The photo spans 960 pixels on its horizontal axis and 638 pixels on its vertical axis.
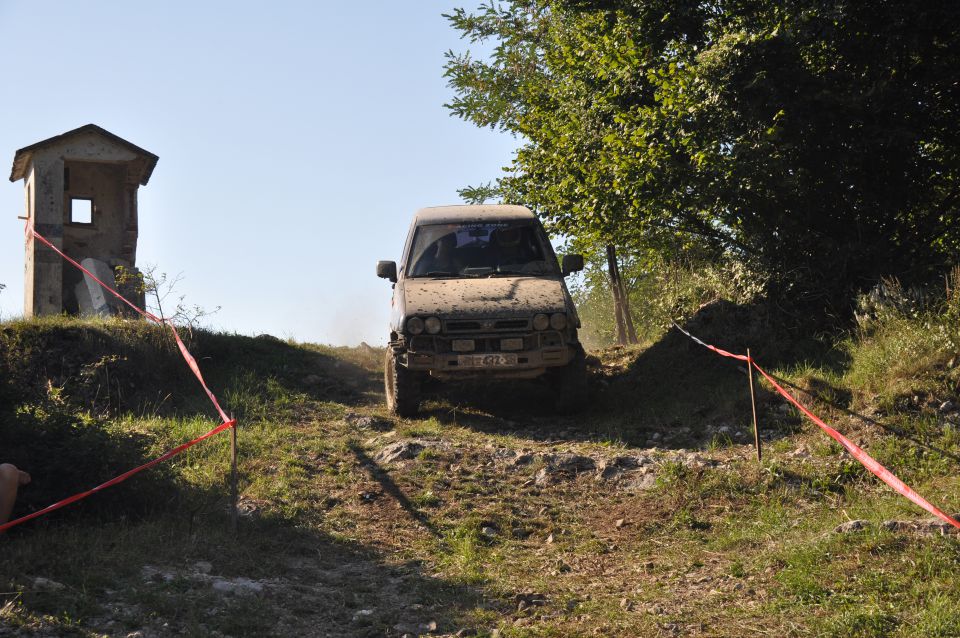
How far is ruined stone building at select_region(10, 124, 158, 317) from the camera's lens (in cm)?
1506

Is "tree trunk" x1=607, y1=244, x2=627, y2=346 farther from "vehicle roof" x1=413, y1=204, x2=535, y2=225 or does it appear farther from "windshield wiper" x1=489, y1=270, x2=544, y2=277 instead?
"windshield wiper" x1=489, y1=270, x2=544, y2=277

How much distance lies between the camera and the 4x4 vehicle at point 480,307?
9.80 meters

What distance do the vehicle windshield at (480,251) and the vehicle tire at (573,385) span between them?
1.19 metres

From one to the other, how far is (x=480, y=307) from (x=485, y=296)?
0.84ft

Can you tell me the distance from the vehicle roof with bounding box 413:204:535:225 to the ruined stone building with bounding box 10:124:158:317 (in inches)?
219

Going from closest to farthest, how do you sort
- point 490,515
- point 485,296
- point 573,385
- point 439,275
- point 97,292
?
point 490,515 → point 485,296 → point 573,385 → point 439,275 → point 97,292

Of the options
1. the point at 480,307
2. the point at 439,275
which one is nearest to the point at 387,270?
the point at 439,275

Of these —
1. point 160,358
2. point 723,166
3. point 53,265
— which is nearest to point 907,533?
point 723,166

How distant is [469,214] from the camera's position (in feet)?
37.3

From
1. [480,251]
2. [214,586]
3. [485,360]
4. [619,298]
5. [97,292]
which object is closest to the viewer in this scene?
[214,586]

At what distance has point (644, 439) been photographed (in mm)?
9531

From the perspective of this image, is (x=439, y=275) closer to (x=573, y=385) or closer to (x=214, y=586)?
(x=573, y=385)

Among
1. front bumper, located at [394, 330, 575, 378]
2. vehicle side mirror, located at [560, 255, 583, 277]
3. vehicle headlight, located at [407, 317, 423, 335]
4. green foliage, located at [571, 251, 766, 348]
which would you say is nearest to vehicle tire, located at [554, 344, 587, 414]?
front bumper, located at [394, 330, 575, 378]

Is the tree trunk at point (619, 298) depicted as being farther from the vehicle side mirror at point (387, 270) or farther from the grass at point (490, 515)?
the vehicle side mirror at point (387, 270)
